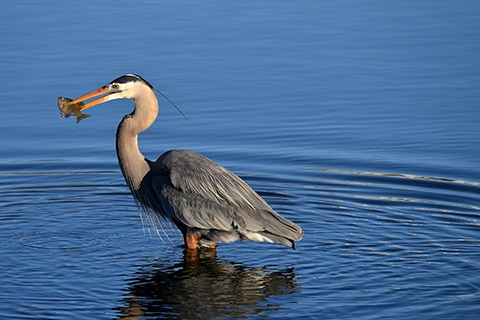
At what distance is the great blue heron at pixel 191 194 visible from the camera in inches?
383

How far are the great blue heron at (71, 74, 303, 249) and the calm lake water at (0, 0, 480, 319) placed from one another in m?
0.26

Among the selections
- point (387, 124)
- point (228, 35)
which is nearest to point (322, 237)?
point (387, 124)

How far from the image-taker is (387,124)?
13.7 m

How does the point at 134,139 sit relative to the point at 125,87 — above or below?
below

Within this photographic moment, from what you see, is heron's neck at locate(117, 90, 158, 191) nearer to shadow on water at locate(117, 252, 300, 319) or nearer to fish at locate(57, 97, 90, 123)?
fish at locate(57, 97, 90, 123)

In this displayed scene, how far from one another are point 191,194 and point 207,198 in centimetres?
15

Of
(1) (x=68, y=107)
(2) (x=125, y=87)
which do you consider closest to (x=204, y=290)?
(2) (x=125, y=87)

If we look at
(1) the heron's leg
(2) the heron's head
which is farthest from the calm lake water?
(2) the heron's head

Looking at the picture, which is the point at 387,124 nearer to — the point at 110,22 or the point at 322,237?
the point at 322,237

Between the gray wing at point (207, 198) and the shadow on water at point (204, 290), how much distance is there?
0.38 m

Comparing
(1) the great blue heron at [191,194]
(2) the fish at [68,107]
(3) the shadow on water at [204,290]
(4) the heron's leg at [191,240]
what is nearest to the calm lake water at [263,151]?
(3) the shadow on water at [204,290]

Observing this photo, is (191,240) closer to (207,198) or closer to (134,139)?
(207,198)

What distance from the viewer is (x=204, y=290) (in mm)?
9086

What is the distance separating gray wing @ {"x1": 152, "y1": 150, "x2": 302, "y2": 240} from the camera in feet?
32.0
